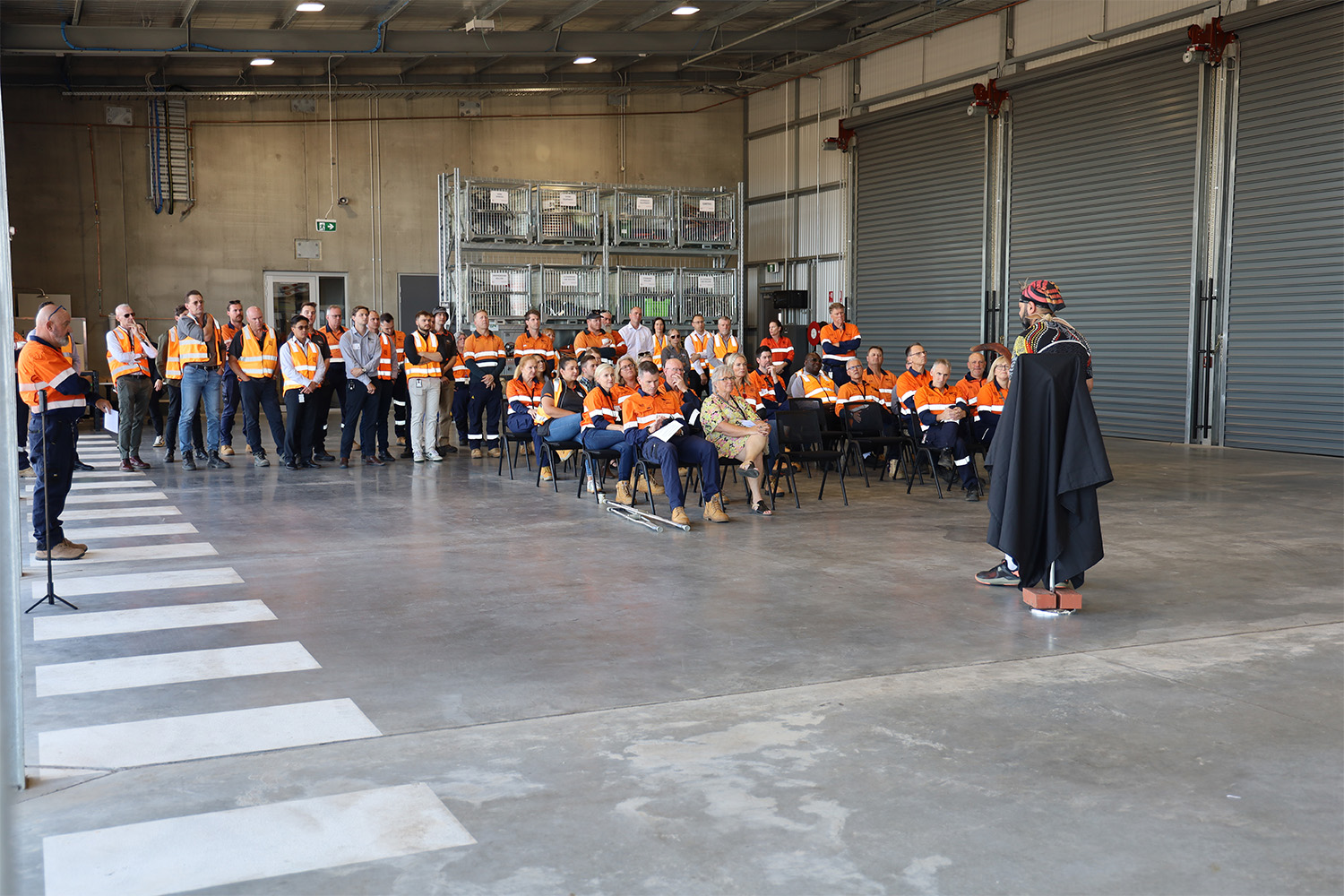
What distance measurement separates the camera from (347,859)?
123 inches

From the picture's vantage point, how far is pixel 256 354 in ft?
40.6

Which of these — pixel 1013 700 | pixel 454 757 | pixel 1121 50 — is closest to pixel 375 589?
pixel 454 757

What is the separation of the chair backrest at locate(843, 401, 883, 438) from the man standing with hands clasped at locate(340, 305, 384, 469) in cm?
527

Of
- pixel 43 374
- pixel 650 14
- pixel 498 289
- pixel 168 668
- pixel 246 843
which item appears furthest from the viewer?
pixel 498 289

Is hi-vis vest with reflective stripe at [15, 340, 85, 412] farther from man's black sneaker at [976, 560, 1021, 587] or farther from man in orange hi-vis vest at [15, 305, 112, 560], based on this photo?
man's black sneaker at [976, 560, 1021, 587]

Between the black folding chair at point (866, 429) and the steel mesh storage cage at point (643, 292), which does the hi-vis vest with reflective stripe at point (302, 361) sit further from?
the steel mesh storage cage at point (643, 292)

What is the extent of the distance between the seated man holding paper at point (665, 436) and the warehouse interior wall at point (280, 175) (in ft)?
47.1

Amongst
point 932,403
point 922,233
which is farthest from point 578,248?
point 932,403

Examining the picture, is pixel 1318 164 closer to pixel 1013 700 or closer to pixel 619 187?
pixel 619 187

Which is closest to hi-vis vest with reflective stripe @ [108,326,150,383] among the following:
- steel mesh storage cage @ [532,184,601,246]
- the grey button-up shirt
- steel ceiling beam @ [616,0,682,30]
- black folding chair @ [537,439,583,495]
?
the grey button-up shirt

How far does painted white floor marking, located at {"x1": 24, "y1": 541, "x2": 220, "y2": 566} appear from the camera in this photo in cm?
732

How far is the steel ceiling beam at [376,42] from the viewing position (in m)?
16.5

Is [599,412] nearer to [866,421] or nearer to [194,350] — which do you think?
[866,421]

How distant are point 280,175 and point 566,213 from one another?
5.93 m
